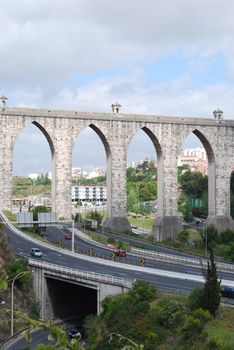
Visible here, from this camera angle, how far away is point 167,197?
76.9 metres

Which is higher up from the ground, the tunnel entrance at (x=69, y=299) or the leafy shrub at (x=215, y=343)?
the leafy shrub at (x=215, y=343)

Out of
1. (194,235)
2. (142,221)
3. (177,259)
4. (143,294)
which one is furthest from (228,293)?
(142,221)

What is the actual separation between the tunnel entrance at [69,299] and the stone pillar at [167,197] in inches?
1115

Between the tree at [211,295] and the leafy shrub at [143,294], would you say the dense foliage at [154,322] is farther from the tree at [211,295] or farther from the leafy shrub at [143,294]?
the tree at [211,295]

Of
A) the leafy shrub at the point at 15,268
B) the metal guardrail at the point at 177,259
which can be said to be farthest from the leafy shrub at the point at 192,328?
the metal guardrail at the point at 177,259

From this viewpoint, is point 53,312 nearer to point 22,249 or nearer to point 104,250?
point 22,249

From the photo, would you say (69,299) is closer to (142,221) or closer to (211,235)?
(211,235)

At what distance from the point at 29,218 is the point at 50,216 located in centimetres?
235

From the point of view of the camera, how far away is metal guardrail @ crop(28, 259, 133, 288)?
119 feet

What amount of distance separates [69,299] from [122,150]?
32.5 metres

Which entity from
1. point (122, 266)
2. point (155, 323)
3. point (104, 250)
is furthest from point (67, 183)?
point (155, 323)

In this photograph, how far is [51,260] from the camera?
48875 mm

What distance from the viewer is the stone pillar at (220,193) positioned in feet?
258

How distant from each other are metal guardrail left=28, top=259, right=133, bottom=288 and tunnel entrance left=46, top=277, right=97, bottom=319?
129 cm
